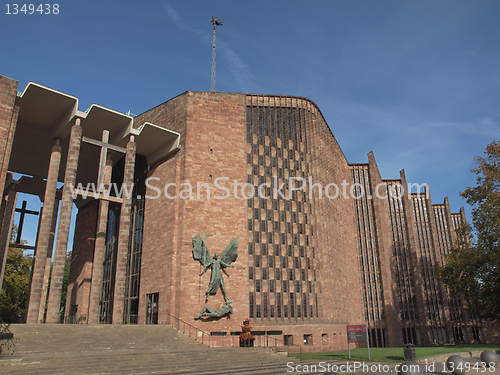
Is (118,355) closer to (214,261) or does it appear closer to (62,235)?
(62,235)

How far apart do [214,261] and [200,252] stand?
126 centimetres

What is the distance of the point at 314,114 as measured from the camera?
138ft

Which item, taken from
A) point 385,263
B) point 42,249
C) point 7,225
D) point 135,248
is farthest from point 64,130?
point 385,263

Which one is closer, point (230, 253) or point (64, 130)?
point (64, 130)

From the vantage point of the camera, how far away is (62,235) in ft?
84.2

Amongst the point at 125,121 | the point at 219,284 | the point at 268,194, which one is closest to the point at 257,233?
the point at 268,194

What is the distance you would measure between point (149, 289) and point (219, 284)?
5868 mm

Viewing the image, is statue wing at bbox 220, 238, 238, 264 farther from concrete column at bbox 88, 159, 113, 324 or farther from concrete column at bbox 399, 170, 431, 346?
concrete column at bbox 399, 170, 431, 346

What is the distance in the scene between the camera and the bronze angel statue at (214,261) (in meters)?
28.7

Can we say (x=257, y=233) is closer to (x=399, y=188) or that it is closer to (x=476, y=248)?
(x=476, y=248)

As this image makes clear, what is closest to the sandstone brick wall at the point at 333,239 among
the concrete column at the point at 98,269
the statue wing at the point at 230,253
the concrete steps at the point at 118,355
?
the statue wing at the point at 230,253

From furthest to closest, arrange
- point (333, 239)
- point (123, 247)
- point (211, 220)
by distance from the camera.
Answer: point (333, 239), point (211, 220), point (123, 247)

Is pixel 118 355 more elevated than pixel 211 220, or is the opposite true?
pixel 211 220

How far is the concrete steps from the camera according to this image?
15.1 metres
